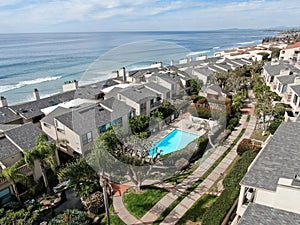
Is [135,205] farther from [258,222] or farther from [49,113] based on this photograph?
[49,113]

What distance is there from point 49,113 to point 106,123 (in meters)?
7.57

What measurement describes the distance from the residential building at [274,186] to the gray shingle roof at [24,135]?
17313mm

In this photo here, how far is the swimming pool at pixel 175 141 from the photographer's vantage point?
26153mm

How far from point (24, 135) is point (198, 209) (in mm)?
16544

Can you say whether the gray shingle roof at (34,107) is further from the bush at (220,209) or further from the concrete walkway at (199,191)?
the bush at (220,209)

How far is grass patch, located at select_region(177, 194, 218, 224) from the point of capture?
14719 mm

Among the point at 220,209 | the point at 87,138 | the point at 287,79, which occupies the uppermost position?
the point at 287,79

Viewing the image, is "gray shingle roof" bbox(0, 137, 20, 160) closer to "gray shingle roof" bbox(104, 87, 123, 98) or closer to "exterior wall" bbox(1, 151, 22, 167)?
"exterior wall" bbox(1, 151, 22, 167)

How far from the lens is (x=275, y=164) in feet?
39.3

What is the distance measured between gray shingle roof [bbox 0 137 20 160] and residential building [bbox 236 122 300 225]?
1760cm

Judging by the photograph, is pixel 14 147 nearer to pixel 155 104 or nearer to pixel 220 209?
pixel 220 209

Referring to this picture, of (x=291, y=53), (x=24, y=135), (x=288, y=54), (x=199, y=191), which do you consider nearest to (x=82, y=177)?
(x=24, y=135)

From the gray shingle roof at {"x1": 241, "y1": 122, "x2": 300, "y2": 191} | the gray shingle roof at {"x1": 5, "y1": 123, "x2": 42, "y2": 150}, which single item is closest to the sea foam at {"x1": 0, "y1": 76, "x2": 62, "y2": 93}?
the gray shingle roof at {"x1": 5, "y1": 123, "x2": 42, "y2": 150}

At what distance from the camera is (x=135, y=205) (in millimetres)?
16359
